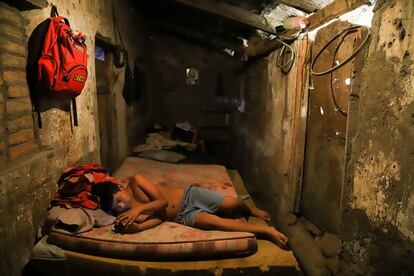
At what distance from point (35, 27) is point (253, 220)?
3.12 metres

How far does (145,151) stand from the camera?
19.5 feet

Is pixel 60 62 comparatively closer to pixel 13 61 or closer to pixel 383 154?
pixel 13 61

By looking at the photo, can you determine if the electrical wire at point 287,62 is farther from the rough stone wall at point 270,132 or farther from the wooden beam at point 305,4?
the wooden beam at point 305,4

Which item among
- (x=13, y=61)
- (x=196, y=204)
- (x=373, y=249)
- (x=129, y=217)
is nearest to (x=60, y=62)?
(x=13, y=61)

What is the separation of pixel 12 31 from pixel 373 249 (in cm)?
331

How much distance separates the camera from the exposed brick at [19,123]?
2.25 m

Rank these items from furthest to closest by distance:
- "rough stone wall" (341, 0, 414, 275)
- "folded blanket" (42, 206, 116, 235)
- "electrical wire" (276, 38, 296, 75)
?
"electrical wire" (276, 38, 296, 75)
"folded blanket" (42, 206, 116, 235)
"rough stone wall" (341, 0, 414, 275)

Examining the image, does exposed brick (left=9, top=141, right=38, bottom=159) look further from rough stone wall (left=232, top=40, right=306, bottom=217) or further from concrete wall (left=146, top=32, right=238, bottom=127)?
concrete wall (left=146, top=32, right=238, bottom=127)

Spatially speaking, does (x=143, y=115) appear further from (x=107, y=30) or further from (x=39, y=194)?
(x=39, y=194)

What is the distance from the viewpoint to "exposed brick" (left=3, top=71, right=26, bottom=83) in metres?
2.19

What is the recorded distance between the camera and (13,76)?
2273 millimetres

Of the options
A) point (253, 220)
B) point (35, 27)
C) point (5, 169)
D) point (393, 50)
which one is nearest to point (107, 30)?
point (35, 27)

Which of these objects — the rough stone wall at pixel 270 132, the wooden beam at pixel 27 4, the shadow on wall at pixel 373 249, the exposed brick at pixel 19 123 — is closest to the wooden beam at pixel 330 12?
the rough stone wall at pixel 270 132

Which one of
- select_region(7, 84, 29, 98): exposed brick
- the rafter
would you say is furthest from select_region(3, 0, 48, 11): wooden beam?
the rafter
